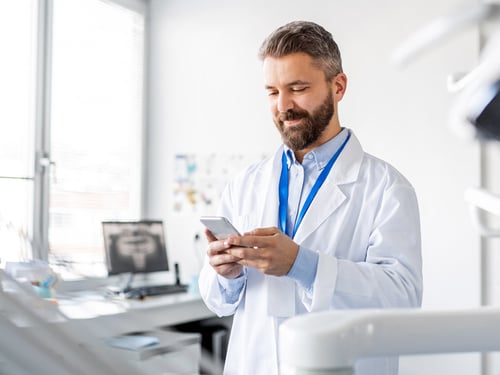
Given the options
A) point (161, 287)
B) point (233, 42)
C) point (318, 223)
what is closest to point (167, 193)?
point (161, 287)

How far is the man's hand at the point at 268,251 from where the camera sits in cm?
130

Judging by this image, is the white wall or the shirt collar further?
the white wall

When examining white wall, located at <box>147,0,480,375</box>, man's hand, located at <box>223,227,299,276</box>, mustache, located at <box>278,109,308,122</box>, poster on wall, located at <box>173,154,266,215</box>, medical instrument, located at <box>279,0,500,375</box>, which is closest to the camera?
medical instrument, located at <box>279,0,500,375</box>

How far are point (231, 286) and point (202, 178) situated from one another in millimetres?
2281

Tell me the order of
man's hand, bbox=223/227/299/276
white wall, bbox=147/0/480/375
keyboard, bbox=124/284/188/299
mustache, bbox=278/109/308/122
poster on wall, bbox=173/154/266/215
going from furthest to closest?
poster on wall, bbox=173/154/266/215 < keyboard, bbox=124/284/188/299 < white wall, bbox=147/0/480/375 < mustache, bbox=278/109/308/122 < man's hand, bbox=223/227/299/276

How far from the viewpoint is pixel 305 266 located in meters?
1.31

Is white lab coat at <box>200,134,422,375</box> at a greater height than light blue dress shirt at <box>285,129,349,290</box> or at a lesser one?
lesser

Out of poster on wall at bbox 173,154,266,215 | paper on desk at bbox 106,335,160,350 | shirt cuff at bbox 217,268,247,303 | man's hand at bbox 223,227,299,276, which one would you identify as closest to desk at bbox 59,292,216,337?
paper on desk at bbox 106,335,160,350

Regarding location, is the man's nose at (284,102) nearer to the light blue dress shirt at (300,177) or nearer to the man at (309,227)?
the man at (309,227)

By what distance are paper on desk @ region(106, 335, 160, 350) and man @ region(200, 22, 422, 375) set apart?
26.5 inches

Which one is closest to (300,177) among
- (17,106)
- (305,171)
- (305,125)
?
(305,171)

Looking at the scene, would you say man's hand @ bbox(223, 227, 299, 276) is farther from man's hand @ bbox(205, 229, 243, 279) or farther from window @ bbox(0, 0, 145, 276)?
window @ bbox(0, 0, 145, 276)

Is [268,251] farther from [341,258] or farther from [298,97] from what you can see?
[298,97]

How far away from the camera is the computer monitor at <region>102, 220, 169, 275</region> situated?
326 cm
